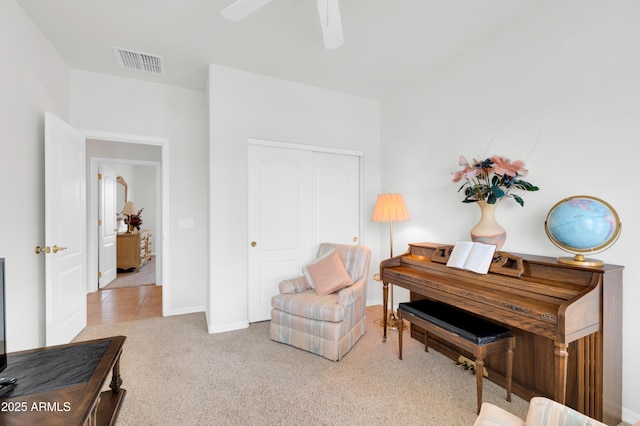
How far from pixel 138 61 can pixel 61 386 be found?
2.92 m

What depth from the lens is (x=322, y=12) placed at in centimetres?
175

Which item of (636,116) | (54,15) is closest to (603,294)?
(636,116)

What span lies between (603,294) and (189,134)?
3958 mm

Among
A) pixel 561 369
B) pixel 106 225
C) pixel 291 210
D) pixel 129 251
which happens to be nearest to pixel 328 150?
pixel 291 210

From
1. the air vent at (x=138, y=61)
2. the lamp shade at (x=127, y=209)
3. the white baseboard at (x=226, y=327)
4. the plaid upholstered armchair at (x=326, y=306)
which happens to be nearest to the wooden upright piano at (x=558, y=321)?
the plaid upholstered armchair at (x=326, y=306)

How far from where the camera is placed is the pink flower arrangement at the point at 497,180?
212 centimetres

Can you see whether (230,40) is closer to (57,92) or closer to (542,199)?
(57,92)

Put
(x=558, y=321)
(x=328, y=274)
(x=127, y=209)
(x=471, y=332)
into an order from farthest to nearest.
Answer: (x=127, y=209), (x=328, y=274), (x=471, y=332), (x=558, y=321)

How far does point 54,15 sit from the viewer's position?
228 cm

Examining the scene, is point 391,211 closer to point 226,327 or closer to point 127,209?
point 226,327

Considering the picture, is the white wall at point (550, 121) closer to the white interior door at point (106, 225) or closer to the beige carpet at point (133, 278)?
the beige carpet at point (133, 278)

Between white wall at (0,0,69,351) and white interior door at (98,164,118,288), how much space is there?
251 centimetres

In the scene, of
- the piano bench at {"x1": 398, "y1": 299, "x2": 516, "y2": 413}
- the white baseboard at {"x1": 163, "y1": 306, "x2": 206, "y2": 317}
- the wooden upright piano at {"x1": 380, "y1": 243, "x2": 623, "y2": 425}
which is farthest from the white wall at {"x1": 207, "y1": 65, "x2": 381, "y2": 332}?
the wooden upright piano at {"x1": 380, "y1": 243, "x2": 623, "y2": 425}

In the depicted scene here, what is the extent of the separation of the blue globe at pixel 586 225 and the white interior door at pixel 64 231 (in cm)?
367
